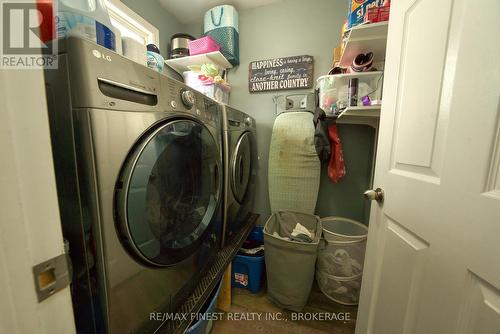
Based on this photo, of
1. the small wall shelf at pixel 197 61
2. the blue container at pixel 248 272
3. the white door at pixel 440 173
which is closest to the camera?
the white door at pixel 440 173

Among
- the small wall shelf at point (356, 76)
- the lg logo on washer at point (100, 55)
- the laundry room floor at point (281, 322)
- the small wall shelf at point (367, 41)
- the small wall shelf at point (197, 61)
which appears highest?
the small wall shelf at point (197, 61)

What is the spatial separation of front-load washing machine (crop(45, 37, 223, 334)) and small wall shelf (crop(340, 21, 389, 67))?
102 centimetres

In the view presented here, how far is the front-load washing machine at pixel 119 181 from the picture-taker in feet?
1.54

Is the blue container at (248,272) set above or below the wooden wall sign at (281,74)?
below

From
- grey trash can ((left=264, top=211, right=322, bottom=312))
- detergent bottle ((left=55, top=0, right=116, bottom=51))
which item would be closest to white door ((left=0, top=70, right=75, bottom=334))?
detergent bottle ((left=55, top=0, right=116, bottom=51))

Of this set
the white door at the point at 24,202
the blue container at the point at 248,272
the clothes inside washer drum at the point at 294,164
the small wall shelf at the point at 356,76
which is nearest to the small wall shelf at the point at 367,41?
the small wall shelf at the point at 356,76

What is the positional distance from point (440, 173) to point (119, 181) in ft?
2.84

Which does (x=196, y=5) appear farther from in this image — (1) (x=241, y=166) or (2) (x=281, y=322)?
(2) (x=281, y=322)

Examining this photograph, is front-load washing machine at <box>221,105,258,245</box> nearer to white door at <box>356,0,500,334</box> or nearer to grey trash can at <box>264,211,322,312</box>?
grey trash can at <box>264,211,322,312</box>

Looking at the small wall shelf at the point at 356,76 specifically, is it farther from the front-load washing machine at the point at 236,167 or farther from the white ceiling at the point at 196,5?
the white ceiling at the point at 196,5

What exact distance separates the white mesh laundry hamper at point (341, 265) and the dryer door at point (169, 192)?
35.1 inches

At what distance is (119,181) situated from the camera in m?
0.53

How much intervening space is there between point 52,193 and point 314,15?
2105 mm

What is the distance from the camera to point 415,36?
0.62 m
